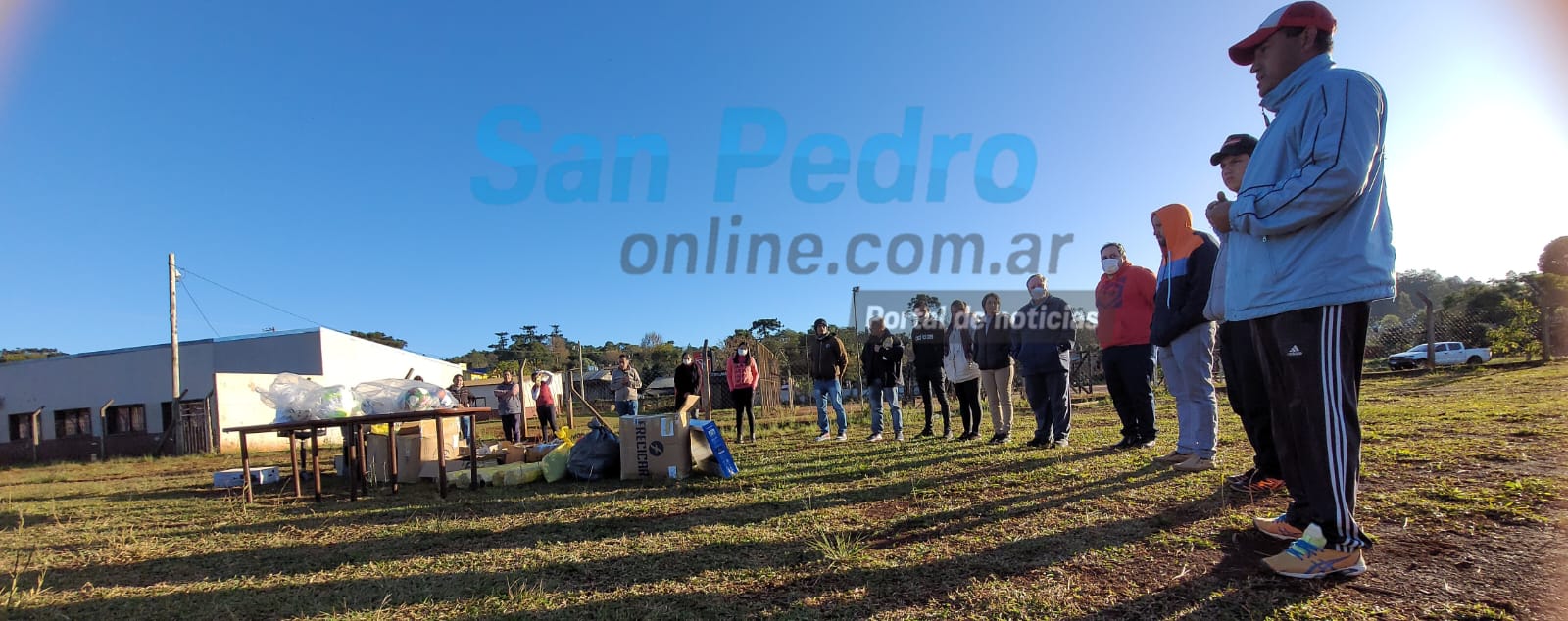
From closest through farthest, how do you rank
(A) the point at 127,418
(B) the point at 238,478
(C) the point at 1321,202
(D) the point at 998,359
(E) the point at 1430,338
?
(C) the point at 1321,202
(D) the point at 998,359
(B) the point at 238,478
(E) the point at 1430,338
(A) the point at 127,418

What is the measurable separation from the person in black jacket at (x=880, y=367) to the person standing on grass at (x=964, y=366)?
2.95 feet

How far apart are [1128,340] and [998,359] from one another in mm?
1548

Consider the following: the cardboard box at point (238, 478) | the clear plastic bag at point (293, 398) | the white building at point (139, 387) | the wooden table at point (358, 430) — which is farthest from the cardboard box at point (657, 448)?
the white building at point (139, 387)

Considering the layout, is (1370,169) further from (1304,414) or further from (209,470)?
(209,470)

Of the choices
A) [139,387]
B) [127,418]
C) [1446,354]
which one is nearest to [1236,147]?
[1446,354]

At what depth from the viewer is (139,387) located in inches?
908

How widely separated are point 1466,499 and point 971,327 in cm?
467

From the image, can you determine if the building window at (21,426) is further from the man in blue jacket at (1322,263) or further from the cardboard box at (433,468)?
the man in blue jacket at (1322,263)

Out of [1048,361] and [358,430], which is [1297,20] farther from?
[358,430]

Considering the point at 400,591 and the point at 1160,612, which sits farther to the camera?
the point at 400,591

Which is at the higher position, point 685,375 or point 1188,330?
point 1188,330

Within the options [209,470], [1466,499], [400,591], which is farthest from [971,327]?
[209,470]

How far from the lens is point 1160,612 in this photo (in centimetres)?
179

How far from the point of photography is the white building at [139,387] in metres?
20.0
